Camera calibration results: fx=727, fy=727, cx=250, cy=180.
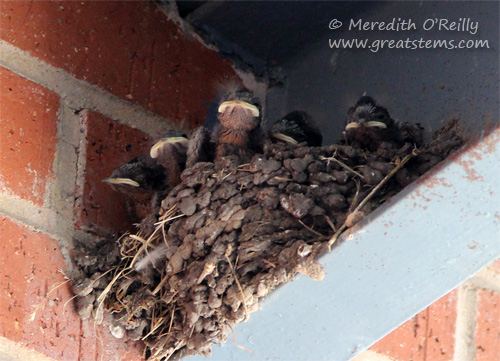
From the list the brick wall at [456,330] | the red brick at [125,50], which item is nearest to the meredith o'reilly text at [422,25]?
the red brick at [125,50]

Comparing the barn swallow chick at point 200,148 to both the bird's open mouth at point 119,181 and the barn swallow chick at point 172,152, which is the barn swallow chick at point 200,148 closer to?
the barn swallow chick at point 172,152

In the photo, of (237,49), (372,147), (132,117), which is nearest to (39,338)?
(132,117)

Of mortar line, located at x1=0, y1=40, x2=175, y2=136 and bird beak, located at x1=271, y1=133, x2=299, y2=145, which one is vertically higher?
mortar line, located at x1=0, y1=40, x2=175, y2=136

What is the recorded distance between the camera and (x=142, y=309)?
6.61ft

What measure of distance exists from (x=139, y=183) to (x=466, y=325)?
1.24 metres

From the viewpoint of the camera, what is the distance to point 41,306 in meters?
1.87

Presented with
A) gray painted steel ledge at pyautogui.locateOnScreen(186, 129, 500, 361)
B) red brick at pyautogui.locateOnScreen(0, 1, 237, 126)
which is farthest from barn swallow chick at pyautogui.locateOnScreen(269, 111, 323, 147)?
gray painted steel ledge at pyautogui.locateOnScreen(186, 129, 500, 361)

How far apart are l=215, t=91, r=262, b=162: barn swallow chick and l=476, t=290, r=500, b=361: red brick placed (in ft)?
3.24

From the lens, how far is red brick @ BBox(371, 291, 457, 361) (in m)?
2.37

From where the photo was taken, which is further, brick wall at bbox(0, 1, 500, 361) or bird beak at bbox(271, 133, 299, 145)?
bird beak at bbox(271, 133, 299, 145)

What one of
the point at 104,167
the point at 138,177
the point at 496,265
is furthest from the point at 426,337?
the point at 104,167

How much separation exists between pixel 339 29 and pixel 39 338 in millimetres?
1635

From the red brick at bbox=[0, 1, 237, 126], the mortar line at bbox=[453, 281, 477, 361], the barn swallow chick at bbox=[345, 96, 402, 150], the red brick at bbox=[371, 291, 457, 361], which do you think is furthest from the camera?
the mortar line at bbox=[453, 281, 477, 361]

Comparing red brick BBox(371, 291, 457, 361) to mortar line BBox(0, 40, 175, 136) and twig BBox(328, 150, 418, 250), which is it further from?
mortar line BBox(0, 40, 175, 136)
